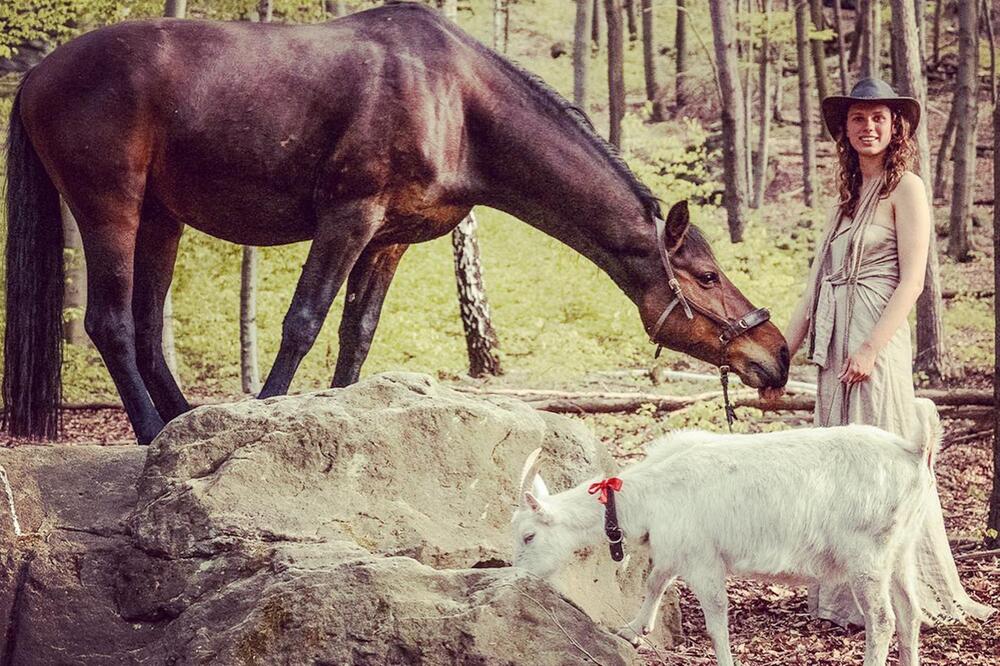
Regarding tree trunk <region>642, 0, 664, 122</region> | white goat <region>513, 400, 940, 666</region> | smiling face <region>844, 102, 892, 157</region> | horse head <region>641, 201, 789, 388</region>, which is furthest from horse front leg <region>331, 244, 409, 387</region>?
tree trunk <region>642, 0, 664, 122</region>

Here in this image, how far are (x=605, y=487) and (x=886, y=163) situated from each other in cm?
211

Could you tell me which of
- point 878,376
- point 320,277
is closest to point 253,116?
point 320,277

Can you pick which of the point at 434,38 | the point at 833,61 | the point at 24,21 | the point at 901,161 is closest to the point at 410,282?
the point at 24,21

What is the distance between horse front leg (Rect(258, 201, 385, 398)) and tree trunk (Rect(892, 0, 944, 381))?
5888mm

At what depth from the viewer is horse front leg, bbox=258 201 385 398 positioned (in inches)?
213

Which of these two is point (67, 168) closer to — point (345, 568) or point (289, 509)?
A: point (289, 509)

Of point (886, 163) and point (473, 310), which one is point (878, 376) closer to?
point (886, 163)

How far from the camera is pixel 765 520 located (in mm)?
4027

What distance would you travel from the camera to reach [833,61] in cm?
3341

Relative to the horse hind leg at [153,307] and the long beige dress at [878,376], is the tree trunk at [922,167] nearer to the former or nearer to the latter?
the long beige dress at [878,376]

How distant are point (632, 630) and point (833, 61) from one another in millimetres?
32288

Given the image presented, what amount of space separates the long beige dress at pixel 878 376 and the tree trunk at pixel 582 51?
540 inches

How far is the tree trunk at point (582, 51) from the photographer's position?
18.5m

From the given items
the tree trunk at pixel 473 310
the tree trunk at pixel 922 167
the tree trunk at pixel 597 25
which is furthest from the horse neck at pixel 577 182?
the tree trunk at pixel 597 25
